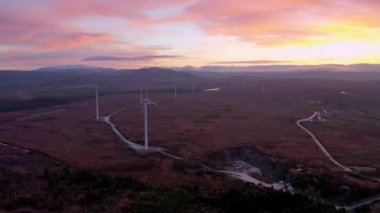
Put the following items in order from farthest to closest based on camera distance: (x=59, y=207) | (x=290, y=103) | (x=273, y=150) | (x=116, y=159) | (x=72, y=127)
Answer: (x=290, y=103) → (x=72, y=127) → (x=273, y=150) → (x=116, y=159) → (x=59, y=207)

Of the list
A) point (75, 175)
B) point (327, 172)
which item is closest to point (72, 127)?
point (75, 175)

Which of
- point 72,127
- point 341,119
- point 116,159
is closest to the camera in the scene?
point 116,159

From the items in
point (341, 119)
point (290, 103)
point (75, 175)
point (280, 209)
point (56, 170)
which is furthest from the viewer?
point (290, 103)

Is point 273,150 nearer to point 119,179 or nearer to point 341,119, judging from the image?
point 119,179

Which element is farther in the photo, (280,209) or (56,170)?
(56,170)

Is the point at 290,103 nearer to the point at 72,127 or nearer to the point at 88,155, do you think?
the point at 72,127

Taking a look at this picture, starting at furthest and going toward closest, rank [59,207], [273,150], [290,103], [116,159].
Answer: [290,103] < [273,150] < [116,159] < [59,207]

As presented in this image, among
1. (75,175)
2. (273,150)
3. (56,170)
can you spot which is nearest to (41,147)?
(56,170)

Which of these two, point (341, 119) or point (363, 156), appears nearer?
point (363, 156)
